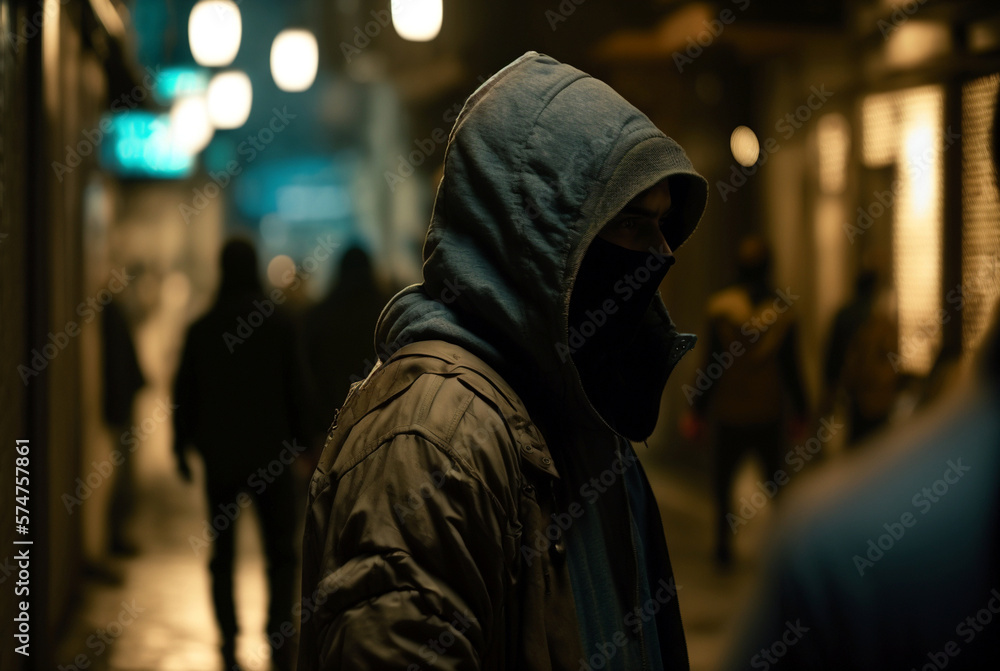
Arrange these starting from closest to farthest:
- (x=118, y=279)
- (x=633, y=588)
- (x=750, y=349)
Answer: (x=633, y=588), (x=118, y=279), (x=750, y=349)

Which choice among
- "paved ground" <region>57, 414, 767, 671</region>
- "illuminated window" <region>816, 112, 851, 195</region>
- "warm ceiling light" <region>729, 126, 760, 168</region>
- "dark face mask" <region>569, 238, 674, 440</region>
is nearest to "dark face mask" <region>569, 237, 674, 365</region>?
"dark face mask" <region>569, 238, 674, 440</region>

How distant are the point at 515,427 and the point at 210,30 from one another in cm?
328

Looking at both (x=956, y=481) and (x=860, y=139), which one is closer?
(x=956, y=481)

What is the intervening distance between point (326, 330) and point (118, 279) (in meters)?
0.92

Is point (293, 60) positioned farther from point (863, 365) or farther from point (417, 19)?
point (863, 365)

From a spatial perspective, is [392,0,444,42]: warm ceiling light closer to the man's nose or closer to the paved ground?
the paved ground

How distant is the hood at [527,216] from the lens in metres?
1.30

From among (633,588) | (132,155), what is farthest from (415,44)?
(633,588)

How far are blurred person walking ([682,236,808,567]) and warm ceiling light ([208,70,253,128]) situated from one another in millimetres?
2322

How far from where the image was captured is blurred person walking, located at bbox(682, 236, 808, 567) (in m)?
4.27

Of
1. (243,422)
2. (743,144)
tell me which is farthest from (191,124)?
(743,144)

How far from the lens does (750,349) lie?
14.0 ft

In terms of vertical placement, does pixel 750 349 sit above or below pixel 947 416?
below

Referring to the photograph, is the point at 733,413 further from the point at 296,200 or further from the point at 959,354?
the point at 296,200
